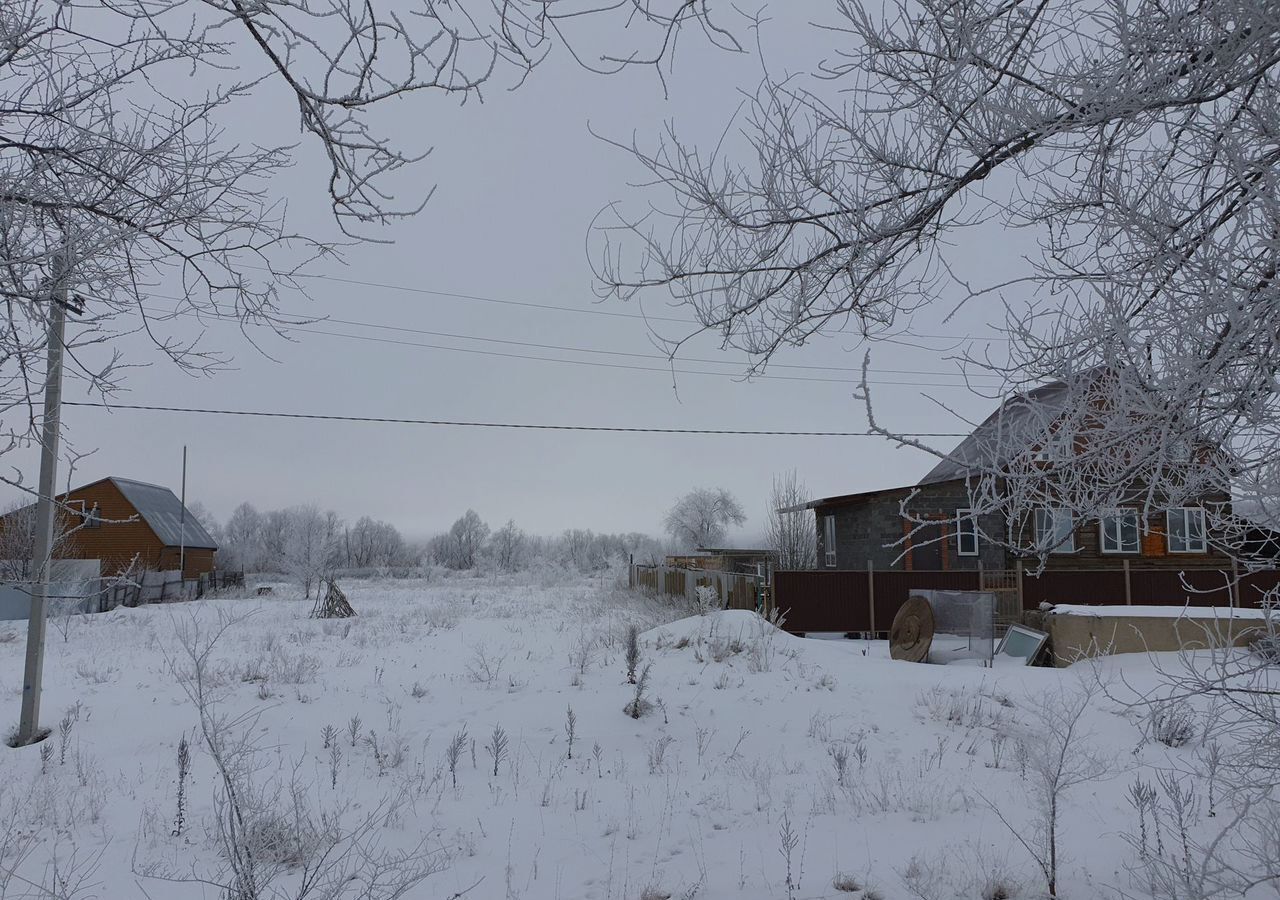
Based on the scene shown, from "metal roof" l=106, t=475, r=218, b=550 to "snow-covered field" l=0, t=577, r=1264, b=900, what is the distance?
25.8 m

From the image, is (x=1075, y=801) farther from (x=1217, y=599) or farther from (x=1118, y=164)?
(x=1217, y=599)

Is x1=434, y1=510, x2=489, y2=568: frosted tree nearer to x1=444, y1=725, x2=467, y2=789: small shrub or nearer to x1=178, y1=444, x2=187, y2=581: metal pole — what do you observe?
x1=178, y1=444, x2=187, y2=581: metal pole

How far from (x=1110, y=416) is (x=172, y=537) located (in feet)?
137

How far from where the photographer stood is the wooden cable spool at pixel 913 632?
40.1ft

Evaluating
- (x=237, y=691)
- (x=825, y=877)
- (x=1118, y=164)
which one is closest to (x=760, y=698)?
(x=825, y=877)

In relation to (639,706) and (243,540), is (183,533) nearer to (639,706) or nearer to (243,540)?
(639,706)

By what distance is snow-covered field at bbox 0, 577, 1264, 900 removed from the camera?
203 inches

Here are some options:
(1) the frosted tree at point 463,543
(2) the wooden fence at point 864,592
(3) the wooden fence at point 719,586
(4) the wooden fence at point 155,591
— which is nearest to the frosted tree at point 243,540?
(1) the frosted tree at point 463,543

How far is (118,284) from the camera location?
340cm

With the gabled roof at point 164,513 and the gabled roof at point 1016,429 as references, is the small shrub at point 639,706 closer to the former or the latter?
the gabled roof at point 1016,429

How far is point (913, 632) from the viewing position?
12484 millimetres

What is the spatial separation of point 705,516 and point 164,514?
38.5 meters

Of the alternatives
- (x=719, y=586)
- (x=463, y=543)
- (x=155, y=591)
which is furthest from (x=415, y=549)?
(x=719, y=586)

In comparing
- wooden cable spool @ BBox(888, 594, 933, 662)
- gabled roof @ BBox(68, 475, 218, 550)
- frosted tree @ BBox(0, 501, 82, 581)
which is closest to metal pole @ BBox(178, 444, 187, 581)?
gabled roof @ BBox(68, 475, 218, 550)
